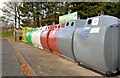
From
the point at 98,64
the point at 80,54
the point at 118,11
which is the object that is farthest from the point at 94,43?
the point at 118,11

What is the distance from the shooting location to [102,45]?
3.83 m

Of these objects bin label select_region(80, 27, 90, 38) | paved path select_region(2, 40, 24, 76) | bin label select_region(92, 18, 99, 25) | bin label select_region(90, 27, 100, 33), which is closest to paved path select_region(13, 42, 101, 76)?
paved path select_region(2, 40, 24, 76)

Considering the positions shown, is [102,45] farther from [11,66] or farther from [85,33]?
[11,66]

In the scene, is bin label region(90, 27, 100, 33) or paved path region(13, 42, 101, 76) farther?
paved path region(13, 42, 101, 76)

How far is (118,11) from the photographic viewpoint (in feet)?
78.9

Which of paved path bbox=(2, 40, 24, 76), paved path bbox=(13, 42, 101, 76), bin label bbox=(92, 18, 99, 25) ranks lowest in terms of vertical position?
paved path bbox=(2, 40, 24, 76)

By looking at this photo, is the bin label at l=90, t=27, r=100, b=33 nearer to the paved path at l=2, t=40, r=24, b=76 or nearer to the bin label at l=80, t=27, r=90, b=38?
the bin label at l=80, t=27, r=90, b=38

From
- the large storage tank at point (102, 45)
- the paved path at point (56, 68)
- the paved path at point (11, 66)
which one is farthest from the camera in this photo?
the paved path at point (11, 66)

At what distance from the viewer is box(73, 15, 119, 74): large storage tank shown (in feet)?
12.6

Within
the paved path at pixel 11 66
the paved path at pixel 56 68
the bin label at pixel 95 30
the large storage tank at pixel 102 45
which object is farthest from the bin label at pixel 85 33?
the paved path at pixel 11 66

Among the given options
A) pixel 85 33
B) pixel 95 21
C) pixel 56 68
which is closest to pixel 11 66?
pixel 56 68

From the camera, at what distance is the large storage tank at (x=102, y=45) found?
3.84 m

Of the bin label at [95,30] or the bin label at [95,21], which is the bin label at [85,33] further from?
the bin label at [95,21]

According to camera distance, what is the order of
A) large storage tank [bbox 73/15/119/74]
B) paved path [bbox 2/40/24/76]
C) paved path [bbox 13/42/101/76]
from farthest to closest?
paved path [bbox 2/40/24/76]
paved path [bbox 13/42/101/76]
large storage tank [bbox 73/15/119/74]
